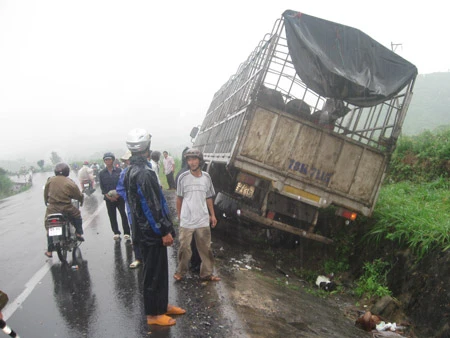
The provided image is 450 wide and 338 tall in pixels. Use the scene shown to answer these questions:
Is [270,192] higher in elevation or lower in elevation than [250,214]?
higher

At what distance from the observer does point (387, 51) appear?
553 centimetres

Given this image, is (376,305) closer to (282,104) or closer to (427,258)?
(427,258)

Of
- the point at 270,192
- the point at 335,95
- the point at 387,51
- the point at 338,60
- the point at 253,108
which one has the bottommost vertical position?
the point at 270,192

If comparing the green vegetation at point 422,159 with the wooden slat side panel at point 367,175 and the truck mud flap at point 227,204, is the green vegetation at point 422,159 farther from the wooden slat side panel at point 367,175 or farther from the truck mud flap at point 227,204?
the truck mud flap at point 227,204

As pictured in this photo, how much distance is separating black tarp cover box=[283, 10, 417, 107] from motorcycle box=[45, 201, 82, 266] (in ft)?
13.8

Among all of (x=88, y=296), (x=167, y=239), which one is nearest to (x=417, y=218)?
(x=167, y=239)

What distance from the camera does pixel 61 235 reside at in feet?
16.7

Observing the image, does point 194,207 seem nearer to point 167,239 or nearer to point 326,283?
point 167,239

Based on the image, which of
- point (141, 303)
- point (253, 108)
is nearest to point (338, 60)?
point (253, 108)

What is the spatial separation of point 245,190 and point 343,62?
2.46 m

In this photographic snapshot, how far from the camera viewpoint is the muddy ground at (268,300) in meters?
3.58

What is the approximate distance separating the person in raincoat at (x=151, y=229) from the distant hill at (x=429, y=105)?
1953 cm

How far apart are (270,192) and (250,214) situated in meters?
0.52

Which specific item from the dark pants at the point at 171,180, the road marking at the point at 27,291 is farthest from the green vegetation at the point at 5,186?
the road marking at the point at 27,291
